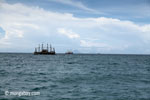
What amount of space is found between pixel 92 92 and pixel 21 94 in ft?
24.1

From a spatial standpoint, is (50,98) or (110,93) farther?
(110,93)

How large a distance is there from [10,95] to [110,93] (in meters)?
10.1

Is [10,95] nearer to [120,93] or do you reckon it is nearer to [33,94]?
[33,94]

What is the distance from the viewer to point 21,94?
1645 centimetres

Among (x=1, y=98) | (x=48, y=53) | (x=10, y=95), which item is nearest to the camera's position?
(x=1, y=98)

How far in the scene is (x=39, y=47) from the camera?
630ft

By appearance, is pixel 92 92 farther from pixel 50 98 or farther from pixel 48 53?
pixel 48 53

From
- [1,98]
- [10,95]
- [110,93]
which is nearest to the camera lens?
[1,98]

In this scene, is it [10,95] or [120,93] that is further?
[120,93]

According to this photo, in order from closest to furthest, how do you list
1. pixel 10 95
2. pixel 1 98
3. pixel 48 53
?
1. pixel 1 98
2. pixel 10 95
3. pixel 48 53

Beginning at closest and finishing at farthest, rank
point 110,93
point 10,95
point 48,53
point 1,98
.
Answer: point 1,98 → point 10,95 → point 110,93 → point 48,53

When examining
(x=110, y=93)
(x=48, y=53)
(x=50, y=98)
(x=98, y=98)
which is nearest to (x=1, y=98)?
(x=50, y=98)

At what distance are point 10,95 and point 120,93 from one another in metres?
11.2

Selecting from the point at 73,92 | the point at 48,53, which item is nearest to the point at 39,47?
the point at 48,53
